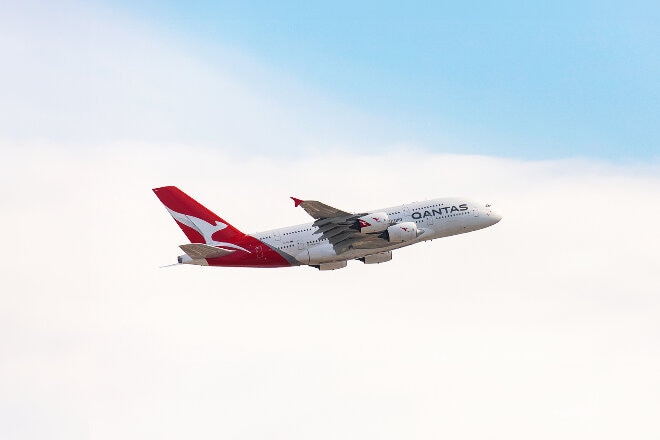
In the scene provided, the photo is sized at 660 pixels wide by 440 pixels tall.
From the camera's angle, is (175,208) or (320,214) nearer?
(320,214)

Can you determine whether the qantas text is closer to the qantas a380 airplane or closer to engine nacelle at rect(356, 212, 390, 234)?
the qantas a380 airplane

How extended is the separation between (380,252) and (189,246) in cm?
1788

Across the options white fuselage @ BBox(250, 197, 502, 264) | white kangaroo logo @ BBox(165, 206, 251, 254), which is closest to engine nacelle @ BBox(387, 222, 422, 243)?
white fuselage @ BBox(250, 197, 502, 264)

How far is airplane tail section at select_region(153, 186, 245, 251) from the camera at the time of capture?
93.3 metres

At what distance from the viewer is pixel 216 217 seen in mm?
94688

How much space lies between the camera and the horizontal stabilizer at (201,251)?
86950 mm

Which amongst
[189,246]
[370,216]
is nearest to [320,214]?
Answer: [370,216]

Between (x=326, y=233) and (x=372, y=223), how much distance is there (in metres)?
4.48

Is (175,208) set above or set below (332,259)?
above

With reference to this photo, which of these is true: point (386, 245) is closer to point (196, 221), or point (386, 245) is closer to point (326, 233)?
point (326, 233)

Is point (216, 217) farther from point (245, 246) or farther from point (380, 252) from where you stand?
→ point (380, 252)

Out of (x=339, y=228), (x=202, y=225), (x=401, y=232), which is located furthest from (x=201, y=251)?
(x=401, y=232)

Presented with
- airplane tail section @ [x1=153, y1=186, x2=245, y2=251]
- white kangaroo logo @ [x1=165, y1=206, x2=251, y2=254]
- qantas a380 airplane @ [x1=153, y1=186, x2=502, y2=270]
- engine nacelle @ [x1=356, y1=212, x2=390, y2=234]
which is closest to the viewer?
engine nacelle @ [x1=356, y1=212, x2=390, y2=234]

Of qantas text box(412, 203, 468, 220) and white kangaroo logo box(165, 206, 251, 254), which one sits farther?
white kangaroo logo box(165, 206, 251, 254)
